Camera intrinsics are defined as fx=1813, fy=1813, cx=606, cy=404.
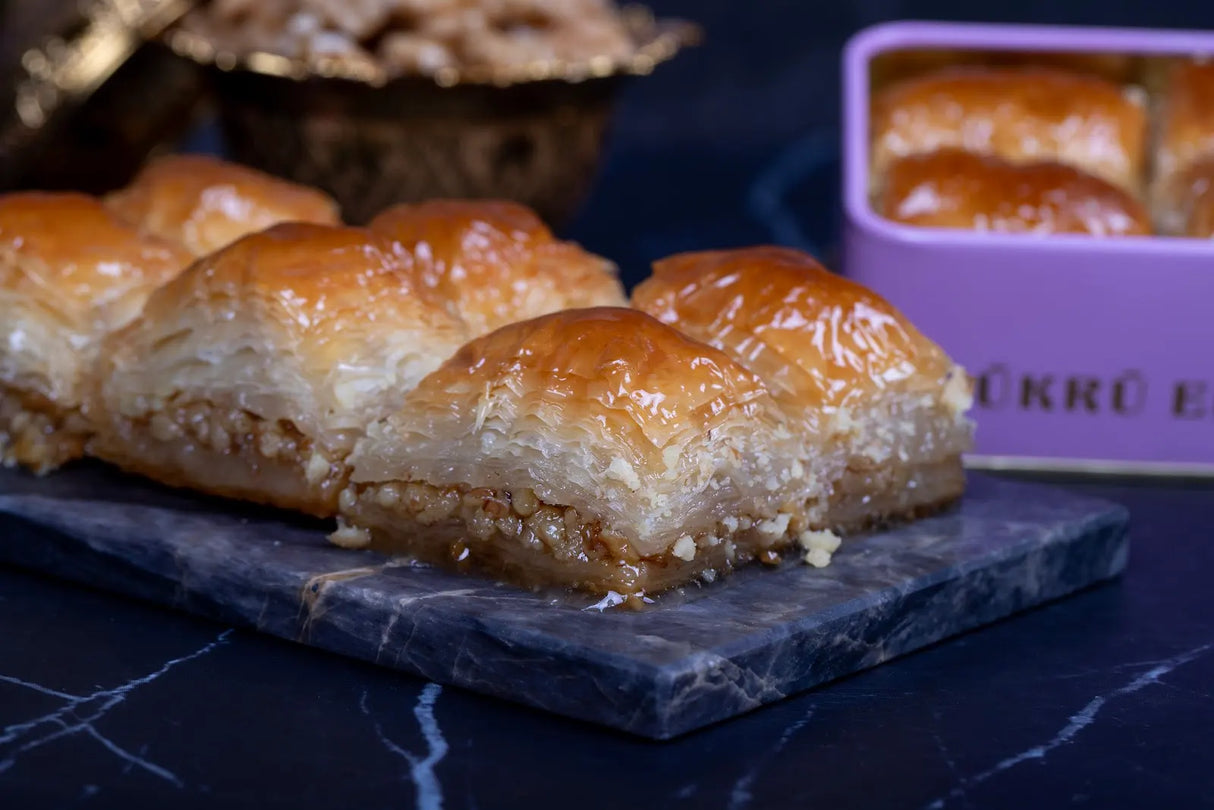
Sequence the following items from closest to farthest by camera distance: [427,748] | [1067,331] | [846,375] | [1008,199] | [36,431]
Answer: [427,748]
[846,375]
[36,431]
[1067,331]
[1008,199]

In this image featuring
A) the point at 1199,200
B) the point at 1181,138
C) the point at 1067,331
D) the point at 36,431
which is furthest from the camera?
the point at 1181,138

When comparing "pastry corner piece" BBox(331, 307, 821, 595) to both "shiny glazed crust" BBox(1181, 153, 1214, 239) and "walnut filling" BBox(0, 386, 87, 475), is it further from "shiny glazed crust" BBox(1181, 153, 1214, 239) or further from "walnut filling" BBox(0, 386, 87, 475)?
"shiny glazed crust" BBox(1181, 153, 1214, 239)

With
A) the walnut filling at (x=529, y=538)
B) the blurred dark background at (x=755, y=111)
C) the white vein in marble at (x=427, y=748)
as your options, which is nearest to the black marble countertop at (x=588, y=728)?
the white vein in marble at (x=427, y=748)

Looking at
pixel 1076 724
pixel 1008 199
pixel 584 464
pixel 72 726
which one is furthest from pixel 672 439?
pixel 1008 199

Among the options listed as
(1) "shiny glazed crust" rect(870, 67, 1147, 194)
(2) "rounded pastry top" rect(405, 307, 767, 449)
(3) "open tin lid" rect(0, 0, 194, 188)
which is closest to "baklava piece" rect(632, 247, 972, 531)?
(2) "rounded pastry top" rect(405, 307, 767, 449)

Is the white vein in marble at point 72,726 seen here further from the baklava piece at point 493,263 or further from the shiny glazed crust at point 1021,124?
the shiny glazed crust at point 1021,124

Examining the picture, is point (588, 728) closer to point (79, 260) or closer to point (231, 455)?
point (231, 455)
